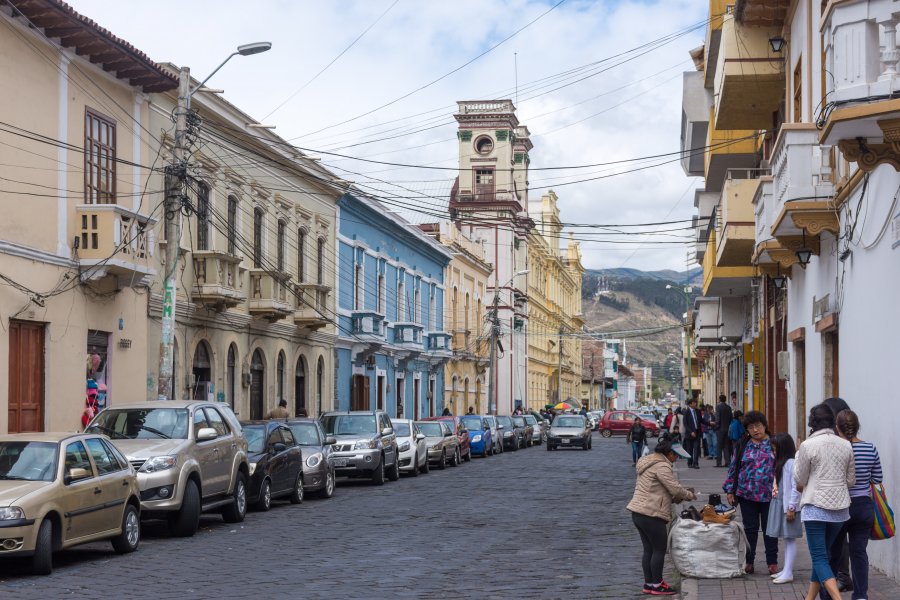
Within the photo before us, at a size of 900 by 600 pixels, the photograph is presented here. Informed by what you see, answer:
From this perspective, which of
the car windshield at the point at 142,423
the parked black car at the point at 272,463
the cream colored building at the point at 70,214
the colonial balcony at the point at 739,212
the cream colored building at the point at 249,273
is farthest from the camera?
the cream colored building at the point at 249,273

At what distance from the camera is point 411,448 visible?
30.8m

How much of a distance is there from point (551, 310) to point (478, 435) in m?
53.5

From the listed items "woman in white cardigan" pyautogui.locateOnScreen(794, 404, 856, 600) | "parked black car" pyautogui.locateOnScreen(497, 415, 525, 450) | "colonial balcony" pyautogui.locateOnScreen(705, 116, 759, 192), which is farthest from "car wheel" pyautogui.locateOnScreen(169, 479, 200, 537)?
"parked black car" pyautogui.locateOnScreen(497, 415, 525, 450)

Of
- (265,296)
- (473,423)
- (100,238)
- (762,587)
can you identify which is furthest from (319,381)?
(762,587)

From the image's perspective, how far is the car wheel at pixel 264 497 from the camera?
20016mm

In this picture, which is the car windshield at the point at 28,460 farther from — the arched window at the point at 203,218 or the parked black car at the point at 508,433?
the parked black car at the point at 508,433

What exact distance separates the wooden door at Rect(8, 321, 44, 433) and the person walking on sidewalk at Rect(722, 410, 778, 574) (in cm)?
1353

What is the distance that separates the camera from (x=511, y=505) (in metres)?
21.5

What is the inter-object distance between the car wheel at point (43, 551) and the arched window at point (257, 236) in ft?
66.5

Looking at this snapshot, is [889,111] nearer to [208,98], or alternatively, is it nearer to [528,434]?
[208,98]

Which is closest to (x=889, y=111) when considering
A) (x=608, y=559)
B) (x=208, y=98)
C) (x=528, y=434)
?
(x=608, y=559)

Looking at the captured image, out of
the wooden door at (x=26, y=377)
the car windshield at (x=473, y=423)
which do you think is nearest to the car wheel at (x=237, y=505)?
the wooden door at (x=26, y=377)

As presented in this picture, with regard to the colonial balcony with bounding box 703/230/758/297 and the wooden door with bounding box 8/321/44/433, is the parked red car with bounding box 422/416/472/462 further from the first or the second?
the wooden door with bounding box 8/321/44/433

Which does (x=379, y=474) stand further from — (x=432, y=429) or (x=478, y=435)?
(x=478, y=435)
